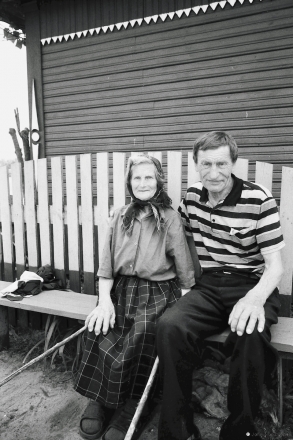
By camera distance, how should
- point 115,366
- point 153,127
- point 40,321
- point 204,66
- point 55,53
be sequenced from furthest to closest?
point 55,53 → point 153,127 → point 204,66 → point 40,321 → point 115,366

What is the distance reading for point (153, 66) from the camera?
15.0 ft

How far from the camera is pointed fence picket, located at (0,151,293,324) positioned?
9.52 feet

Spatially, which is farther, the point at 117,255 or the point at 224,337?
the point at 117,255

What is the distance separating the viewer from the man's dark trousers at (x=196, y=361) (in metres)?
1.69

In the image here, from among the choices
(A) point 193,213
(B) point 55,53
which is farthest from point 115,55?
(A) point 193,213

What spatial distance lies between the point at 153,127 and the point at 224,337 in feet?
11.0

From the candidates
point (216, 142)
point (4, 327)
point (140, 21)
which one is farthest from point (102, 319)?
point (140, 21)

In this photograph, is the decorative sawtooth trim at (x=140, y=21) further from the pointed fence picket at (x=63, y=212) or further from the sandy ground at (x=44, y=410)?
the sandy ground at (x=44, y=410)

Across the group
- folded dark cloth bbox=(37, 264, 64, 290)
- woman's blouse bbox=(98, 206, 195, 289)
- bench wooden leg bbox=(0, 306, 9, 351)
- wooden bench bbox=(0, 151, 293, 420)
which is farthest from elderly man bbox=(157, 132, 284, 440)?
bench wooden leg bbox=(0, 306, 9, 351)

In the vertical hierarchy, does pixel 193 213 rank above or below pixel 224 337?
above

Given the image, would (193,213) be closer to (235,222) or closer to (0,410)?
(235,222)

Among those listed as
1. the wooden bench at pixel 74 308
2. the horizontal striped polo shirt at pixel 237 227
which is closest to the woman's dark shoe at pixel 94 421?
the wooden bench at pixel 74 308

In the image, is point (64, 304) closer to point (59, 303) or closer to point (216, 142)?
point (59, 303)

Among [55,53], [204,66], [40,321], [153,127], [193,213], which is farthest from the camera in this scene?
[55,53]
